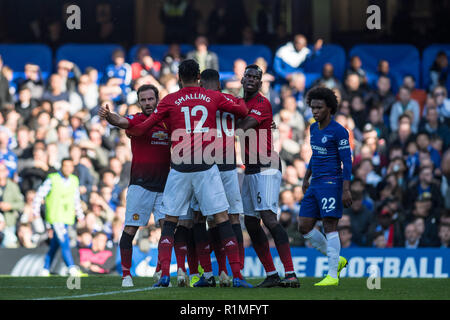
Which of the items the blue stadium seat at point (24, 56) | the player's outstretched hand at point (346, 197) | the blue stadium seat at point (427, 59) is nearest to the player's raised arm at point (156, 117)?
the player's outstretched hand at point (346, 197)

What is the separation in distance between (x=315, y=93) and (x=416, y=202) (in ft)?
20.9

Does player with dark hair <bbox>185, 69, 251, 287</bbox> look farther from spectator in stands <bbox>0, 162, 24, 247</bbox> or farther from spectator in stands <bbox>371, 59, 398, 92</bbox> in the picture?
spectator in stands <bbox>371, 59, 398, 92</bbox>

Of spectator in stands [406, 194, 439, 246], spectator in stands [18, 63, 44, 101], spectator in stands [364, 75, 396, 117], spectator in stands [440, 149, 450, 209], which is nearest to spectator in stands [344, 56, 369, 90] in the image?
spectator in stands [364, 75, 396, 117]

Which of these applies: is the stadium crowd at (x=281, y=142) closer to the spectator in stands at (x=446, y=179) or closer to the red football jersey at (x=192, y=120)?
the spectator in stands at (x=446, y=179)

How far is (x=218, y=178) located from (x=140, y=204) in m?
1.41

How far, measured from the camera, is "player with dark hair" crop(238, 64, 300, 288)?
365 inches

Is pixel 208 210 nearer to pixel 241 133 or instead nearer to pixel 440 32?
pixel 241 133

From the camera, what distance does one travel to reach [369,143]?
55.1ft

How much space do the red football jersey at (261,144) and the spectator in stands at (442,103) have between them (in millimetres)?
9175

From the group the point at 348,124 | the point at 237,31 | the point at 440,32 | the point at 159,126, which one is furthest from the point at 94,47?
the point at 159,126

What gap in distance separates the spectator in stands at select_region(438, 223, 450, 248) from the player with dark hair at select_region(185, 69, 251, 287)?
5.93 meters

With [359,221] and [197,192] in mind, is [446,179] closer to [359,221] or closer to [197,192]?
[359,221]

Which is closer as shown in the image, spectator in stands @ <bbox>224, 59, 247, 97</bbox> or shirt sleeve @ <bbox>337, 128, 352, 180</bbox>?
shirt sleeve @ <bbox>337, 128, 352, 180</bbox>

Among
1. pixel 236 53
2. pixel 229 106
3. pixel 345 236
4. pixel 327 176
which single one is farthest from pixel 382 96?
pixel 229 106
